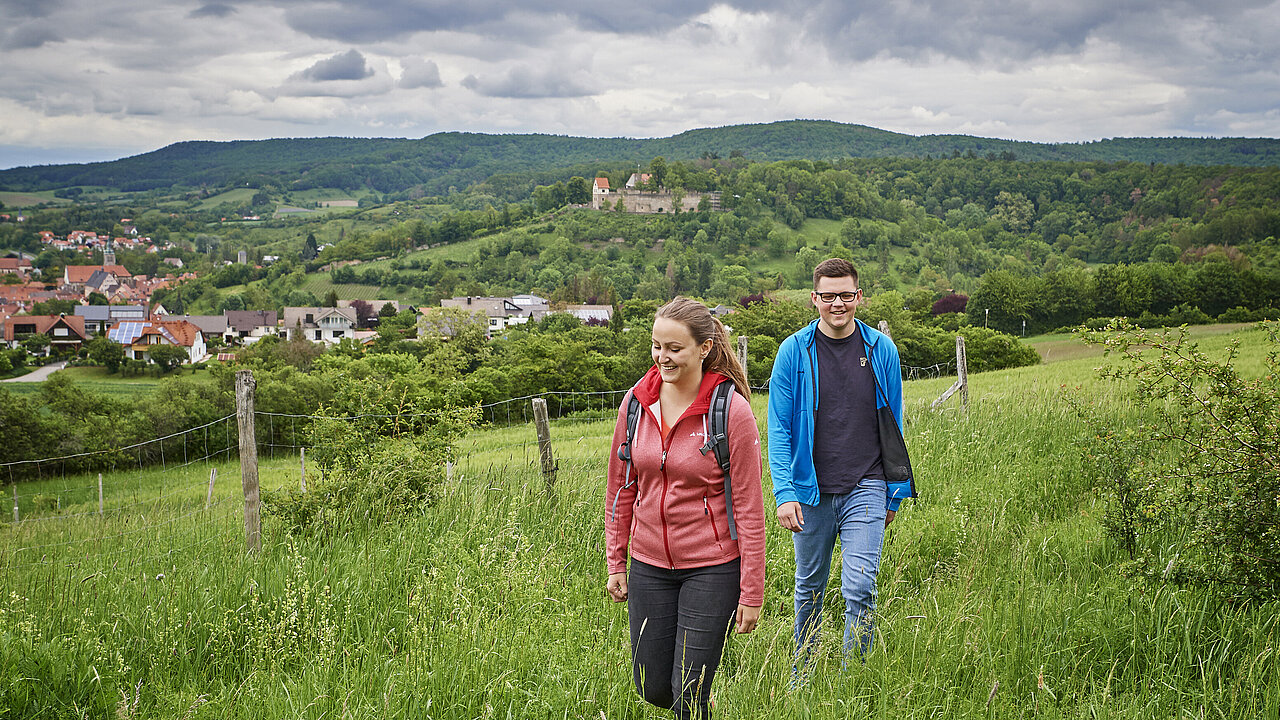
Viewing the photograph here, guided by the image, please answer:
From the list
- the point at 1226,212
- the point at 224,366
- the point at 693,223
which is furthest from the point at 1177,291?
the point at 693,223

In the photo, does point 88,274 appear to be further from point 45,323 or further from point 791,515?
point 791,515

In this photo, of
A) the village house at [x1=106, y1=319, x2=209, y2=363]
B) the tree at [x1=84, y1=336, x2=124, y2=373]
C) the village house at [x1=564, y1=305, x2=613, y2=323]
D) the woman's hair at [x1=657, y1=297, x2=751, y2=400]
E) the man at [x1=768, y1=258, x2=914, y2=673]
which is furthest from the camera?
the village house at [x1=564, y1=305, x2=613, y2=323]

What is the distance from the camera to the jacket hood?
104 inches

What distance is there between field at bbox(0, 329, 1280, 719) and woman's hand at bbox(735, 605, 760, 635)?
3.5 inches

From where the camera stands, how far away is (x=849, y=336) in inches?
139

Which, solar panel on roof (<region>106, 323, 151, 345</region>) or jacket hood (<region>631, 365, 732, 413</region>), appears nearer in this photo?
jacket hood (<region>631, 365, 732, 413</region>)

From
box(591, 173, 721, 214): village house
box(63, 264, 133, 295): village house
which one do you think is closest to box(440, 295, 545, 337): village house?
box(591, 173, 721, 214): village house

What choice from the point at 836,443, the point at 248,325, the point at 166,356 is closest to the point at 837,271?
the point at 836,443

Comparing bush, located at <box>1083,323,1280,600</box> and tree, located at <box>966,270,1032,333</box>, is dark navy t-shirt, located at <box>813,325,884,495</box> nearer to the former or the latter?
bush, located at <box>1083,323,1280,600</box>

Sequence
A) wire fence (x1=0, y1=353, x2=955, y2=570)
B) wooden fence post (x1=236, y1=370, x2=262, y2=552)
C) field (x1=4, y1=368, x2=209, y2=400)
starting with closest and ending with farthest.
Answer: wooden fence post (x1=236, y1=370, x2=262, y2=552), wire fence (x1=0, y1=353, x2=955, y2=570), field (x1=4, y1=368, x2=209, y2=400)

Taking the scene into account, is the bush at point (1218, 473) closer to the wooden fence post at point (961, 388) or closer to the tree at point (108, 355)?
the wooden fence post at point (961, 388)

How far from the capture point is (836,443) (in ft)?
11.2

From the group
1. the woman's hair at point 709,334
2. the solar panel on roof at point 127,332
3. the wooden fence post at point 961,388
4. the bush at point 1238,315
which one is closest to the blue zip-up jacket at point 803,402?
the woman's hair at point 709,334

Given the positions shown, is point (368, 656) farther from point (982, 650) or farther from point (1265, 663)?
point (1265, 663)
